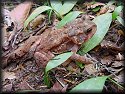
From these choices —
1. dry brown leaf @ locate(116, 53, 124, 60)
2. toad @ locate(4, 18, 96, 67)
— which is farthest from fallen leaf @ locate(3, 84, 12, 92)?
dry brown leaf @ locate(116, 53, 124, 60)

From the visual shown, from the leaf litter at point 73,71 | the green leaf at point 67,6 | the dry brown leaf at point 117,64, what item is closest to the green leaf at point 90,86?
the leaf litter at point 73,71

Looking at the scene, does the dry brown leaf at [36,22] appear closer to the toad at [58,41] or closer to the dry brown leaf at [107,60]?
the toad at [58,41]

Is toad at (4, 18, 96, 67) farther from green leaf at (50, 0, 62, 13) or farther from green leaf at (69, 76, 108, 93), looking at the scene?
green leaf at (69, 76, 108, 93)

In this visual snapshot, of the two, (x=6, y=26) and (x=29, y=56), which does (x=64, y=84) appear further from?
(x=6, y=26)

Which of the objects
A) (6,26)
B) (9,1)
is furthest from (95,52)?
(9,1)

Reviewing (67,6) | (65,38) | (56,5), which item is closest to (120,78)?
(65,38)
